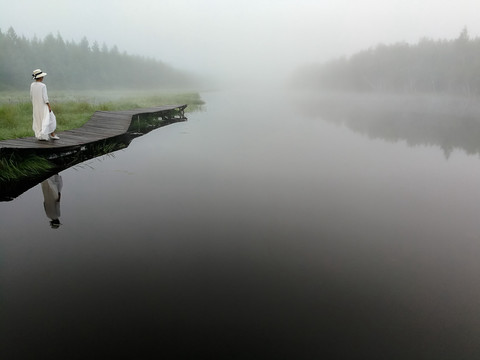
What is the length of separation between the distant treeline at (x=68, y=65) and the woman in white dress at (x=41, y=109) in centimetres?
6525

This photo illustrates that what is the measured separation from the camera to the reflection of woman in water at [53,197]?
6207mm

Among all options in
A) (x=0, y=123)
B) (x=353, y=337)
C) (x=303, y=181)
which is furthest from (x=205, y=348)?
(x=0, y=123)

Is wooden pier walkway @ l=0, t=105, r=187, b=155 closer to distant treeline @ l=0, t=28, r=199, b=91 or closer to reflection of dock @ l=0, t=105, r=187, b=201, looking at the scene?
reflection of dock @ l=0, t=105, r=187, b=201

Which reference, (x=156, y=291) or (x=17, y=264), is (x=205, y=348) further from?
(x=17, y=264)

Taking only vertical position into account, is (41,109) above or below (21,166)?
above

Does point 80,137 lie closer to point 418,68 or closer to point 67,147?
point 67,147

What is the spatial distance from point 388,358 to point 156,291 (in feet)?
8.82

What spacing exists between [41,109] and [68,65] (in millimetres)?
82343

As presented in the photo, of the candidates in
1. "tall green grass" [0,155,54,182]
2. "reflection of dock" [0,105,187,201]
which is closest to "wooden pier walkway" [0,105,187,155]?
"reflection of dock" [0,105,187,201]

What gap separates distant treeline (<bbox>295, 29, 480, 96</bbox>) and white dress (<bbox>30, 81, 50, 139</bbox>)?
66915 mm

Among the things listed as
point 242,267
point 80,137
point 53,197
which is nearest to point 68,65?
point 80,137

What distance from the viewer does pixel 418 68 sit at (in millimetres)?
72312

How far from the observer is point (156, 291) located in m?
3.99

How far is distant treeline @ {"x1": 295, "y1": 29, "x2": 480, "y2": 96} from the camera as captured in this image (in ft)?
198
